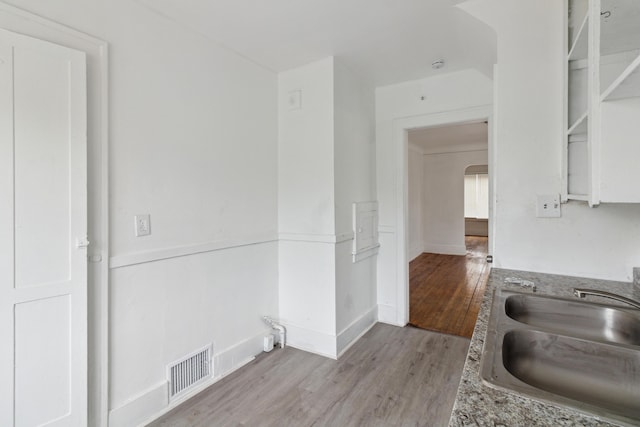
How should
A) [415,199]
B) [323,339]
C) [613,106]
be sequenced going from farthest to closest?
[415,199] < [323,339] < [613,106]

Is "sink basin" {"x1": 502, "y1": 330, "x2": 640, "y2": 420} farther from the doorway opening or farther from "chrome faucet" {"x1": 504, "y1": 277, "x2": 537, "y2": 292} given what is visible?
the doorway opening

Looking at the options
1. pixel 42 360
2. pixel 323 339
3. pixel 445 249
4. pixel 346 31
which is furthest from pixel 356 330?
pixel 445 249

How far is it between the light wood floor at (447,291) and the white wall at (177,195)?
190 centimetres

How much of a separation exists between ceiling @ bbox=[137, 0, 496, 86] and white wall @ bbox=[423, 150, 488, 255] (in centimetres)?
494

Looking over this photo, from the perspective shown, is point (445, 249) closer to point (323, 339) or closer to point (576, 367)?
point (323, 339)

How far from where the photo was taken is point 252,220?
2.58m

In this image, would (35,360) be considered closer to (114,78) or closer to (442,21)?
(114,78)

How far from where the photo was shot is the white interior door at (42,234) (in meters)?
1.31

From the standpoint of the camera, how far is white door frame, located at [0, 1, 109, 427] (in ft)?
5.23

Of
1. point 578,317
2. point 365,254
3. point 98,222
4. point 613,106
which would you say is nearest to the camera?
point 613,106

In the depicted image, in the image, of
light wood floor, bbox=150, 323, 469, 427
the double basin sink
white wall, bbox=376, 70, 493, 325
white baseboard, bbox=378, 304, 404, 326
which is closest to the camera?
the double basin sink

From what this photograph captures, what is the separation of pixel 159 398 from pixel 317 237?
1539 mm

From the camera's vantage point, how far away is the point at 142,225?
182cm

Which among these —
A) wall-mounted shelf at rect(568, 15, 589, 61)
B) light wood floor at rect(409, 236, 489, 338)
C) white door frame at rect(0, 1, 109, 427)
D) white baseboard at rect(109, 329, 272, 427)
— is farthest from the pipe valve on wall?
wall-mounted shelf at rect(568, 15, 589, 61)
